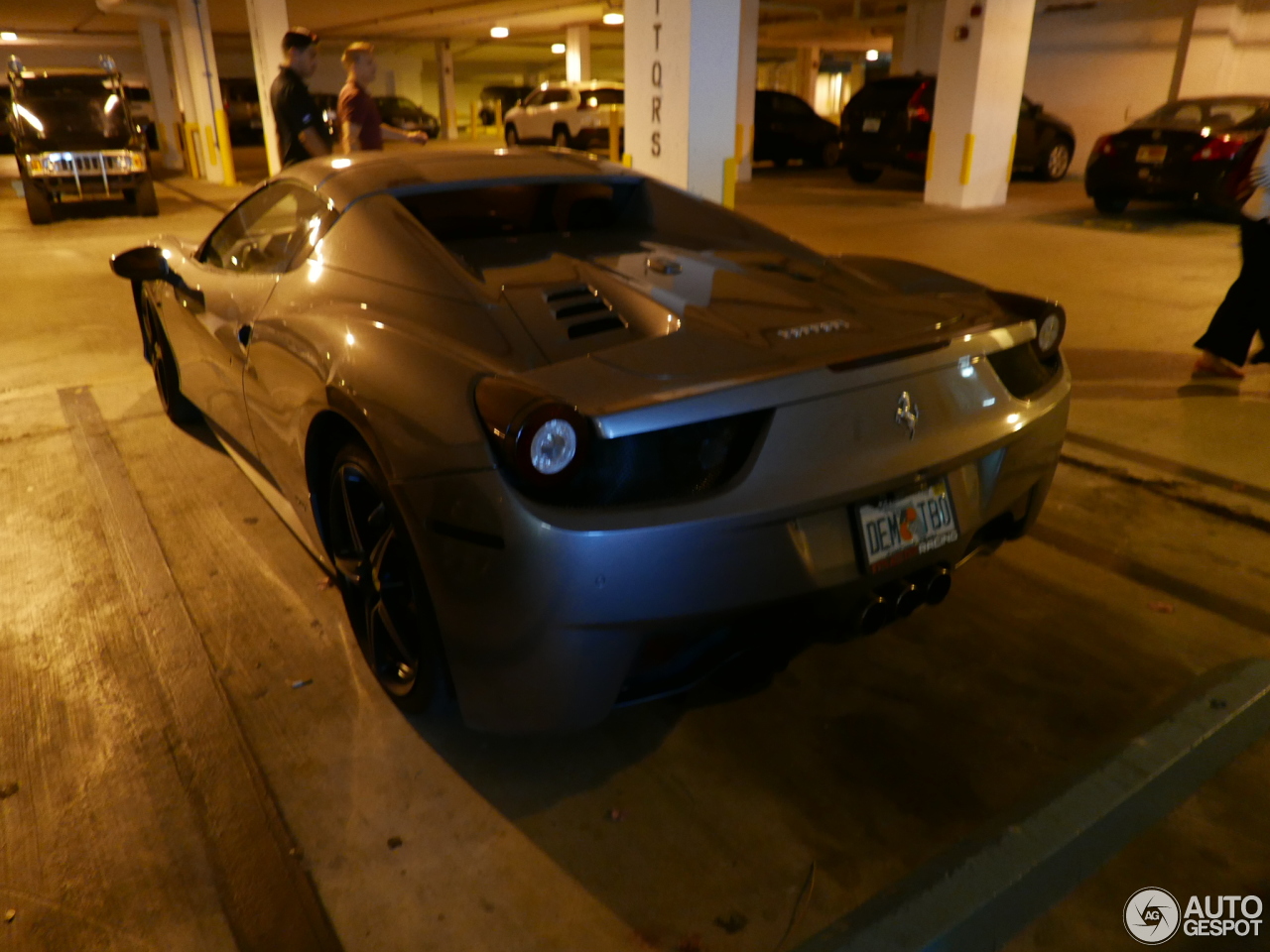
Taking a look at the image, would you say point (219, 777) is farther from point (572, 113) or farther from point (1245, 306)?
point (572, 113)

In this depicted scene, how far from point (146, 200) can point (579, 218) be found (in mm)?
12226

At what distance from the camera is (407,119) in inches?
1161

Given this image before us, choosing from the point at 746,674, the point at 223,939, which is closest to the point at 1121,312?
the point at 746,674

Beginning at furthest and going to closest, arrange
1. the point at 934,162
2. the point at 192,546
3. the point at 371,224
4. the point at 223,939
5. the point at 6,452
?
the point at 934,162 < the point at 6,452 < the point at 192,546 < the point at 371,224 < the point at 223,939

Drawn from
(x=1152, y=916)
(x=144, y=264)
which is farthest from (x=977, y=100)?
(x=1152, y=916)

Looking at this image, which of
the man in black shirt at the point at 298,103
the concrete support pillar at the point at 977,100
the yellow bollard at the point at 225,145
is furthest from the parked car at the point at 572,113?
the man in black shirt at the point at 298,103

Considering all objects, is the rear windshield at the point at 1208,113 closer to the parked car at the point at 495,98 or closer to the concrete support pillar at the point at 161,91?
the concrete support pillar at the point at 161,91

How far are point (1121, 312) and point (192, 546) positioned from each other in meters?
6.40

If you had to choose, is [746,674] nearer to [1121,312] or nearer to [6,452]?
[6,452]

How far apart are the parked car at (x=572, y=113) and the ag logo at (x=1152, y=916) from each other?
20.4 metres

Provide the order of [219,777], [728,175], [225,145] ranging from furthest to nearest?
[225,145]
[728,175]
[219,777]

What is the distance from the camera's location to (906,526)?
2.04 metres

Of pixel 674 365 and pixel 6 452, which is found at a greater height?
pixel 674 365

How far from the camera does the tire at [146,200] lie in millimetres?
A: 12945
